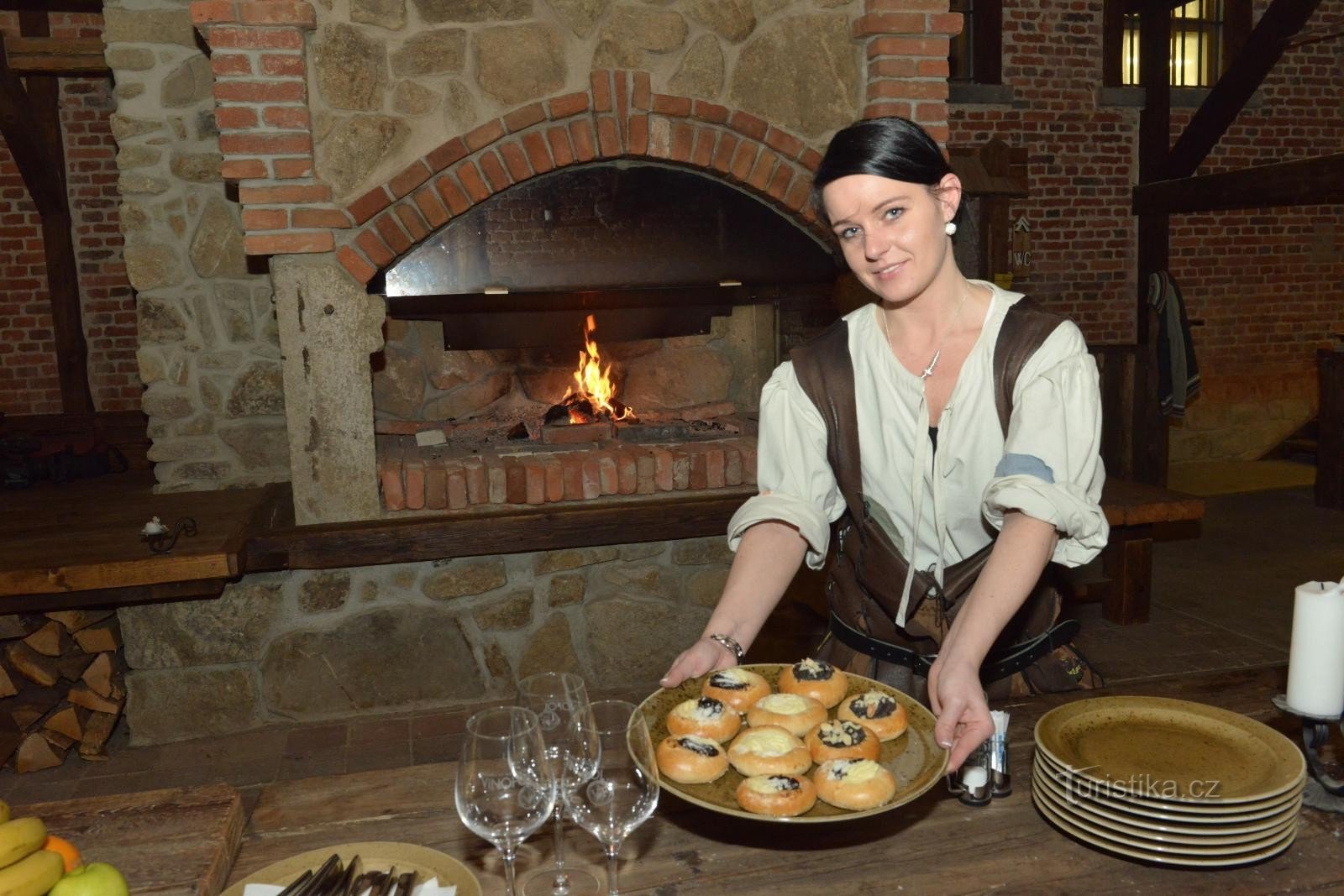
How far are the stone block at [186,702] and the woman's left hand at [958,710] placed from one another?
3140 millimetres

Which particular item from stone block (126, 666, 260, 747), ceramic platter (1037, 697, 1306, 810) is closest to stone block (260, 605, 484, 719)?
stone block (126, 666, 260, 747)

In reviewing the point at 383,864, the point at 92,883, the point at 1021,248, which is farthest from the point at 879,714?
the point at 1021,248

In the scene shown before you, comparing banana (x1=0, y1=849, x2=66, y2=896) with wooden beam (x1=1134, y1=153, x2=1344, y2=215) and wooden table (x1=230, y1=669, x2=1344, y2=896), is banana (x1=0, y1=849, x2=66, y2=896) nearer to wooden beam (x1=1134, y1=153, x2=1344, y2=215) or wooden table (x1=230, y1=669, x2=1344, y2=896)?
wooden table (x1=230, y1=669, x2=1344, y2=896)

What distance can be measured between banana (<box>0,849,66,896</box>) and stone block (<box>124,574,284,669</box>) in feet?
9.41

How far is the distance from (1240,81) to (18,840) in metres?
8.62

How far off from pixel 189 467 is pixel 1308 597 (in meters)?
4.47

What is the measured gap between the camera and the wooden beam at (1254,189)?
5.58 m

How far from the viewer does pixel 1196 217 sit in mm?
8859

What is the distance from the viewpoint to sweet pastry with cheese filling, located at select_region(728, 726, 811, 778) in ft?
4.68

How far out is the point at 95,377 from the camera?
803 cm

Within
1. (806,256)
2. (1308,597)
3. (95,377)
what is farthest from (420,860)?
(95,377)

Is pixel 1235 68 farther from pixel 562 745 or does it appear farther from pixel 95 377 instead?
pixel 95 377

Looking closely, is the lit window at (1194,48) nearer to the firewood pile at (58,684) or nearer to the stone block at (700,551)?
the stone block at (700,551)

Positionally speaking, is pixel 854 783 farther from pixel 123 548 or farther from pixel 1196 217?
pixel 1196 217
